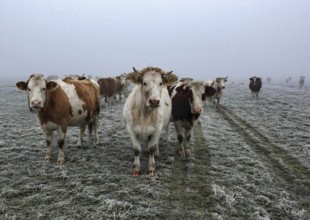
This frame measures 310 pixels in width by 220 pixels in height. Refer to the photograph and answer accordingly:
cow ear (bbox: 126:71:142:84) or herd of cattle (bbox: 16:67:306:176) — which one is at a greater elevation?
cow ear (bbox: 126:71:142:84)

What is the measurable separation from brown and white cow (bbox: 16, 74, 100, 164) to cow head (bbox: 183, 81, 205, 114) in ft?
8.92

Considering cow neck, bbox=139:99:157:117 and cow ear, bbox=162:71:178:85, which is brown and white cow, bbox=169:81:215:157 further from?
cow neck, bbox=139:99:157:117

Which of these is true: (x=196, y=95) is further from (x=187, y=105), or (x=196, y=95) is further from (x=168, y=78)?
(x=168, y=78)

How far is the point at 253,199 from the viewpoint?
17.4 feet

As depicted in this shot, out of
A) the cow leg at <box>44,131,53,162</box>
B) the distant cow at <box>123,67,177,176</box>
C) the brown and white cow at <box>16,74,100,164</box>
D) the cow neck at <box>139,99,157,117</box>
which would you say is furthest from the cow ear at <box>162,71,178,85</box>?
the cow leg at <box>44,131,53,162</box>

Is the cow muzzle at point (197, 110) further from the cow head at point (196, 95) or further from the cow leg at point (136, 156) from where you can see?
the cow leg at point (136, 156)

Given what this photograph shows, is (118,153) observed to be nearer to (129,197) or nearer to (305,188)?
(129,197)

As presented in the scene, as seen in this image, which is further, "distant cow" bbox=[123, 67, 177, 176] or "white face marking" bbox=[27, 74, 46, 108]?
"white face marking" bbox=[27, 74, 46, 108]

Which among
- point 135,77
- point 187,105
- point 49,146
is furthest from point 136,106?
point 49,146

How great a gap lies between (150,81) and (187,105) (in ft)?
6.83

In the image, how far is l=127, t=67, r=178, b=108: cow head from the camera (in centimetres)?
580

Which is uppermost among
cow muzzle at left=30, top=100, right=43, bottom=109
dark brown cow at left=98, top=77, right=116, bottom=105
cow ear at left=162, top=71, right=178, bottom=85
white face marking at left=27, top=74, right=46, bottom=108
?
cow ear at left=162, top=71, right=178, bottom=85

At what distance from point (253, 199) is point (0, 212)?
162 inches

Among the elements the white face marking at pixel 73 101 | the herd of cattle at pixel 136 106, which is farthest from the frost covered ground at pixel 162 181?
the white face marking at pixel 73 101
